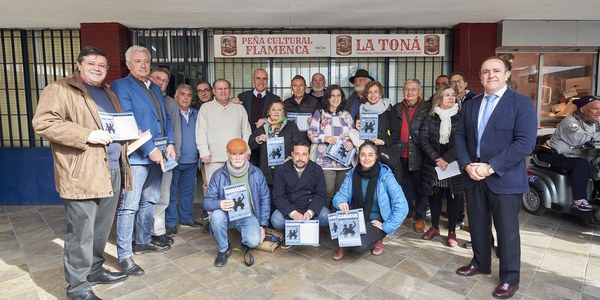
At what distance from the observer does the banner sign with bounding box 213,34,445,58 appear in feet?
18.3

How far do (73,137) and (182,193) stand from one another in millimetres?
2063

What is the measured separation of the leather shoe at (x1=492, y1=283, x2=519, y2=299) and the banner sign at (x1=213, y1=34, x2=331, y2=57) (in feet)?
12.9

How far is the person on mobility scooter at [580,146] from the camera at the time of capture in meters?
4.13

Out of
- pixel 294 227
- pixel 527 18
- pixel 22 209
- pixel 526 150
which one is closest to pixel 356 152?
pixel 294 227

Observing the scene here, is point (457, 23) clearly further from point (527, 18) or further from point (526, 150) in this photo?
point (526, 150)

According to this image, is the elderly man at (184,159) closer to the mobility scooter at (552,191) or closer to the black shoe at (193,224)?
the black shoe at (193,224)

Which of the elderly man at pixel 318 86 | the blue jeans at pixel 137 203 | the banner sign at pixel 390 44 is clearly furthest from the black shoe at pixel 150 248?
the banner sign at pixel 390 44

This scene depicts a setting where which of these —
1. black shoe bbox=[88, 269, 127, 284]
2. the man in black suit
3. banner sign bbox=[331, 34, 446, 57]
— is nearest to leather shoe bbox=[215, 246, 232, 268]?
black shoe bbox=[88, 269, 127, 284]

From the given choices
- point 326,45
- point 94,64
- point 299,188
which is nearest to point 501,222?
point 299,188

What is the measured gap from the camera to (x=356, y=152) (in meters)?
3.94

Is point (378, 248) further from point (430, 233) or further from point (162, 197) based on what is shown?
point (162, 197)

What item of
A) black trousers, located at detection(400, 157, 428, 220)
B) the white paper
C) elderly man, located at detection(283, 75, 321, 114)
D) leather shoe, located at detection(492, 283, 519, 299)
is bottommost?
leather shoe, located at detection(492, 283, 519, 299)

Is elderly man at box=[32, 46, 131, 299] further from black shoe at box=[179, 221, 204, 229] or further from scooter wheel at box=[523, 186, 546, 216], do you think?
scooter wheel at box=[523, 186, 546, 216]

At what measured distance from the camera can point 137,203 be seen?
3189mm
